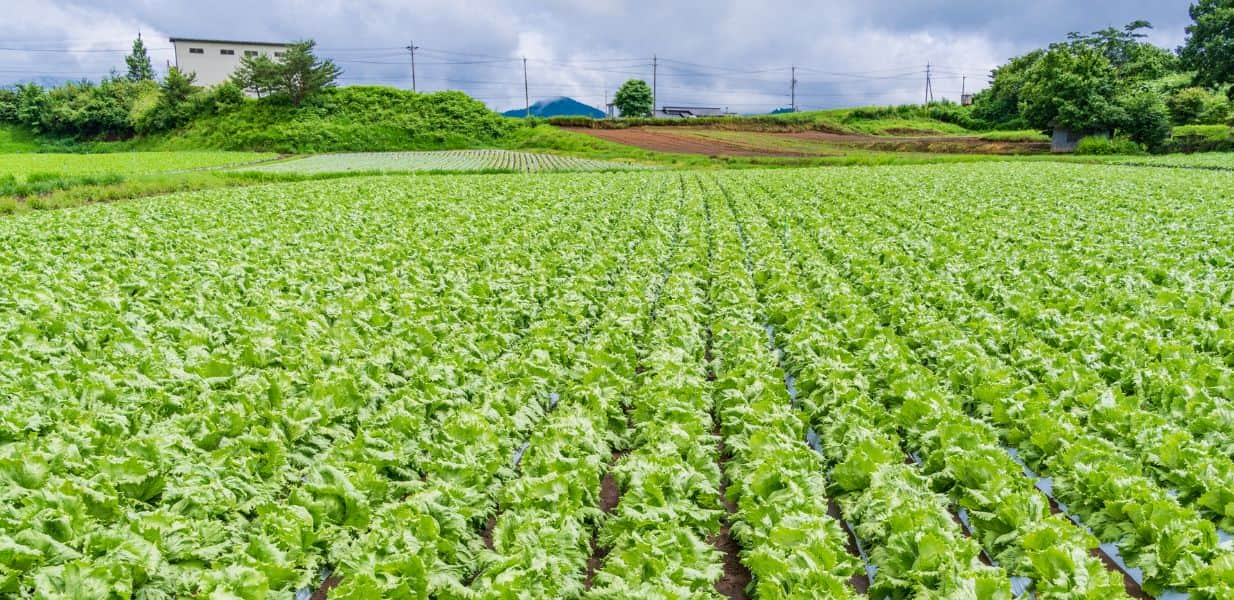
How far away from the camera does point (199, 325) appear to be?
856 cm

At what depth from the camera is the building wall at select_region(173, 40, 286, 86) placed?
81.9 meters

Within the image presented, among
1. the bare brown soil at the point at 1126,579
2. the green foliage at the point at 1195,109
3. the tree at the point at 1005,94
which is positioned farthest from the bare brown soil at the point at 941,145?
the bare brown soil at the point at 1126,579

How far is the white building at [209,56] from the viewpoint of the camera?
81875mm

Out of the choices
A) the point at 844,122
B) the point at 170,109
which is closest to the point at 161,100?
the point at 170,109

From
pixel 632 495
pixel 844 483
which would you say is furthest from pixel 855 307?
pixel 632 495

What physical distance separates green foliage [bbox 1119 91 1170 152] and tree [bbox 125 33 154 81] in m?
116

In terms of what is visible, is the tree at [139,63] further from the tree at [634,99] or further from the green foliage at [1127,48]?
the green foliage at [1127,48]


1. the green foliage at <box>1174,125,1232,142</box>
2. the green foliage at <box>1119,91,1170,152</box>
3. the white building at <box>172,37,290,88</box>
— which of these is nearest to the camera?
the green foliage at <box>1119,91,1170,152</box>

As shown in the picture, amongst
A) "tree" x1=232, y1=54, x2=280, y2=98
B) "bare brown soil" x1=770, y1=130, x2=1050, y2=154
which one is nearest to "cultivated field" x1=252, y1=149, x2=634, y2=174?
"tree" x1=232, y1=54, x2=280, y2=98

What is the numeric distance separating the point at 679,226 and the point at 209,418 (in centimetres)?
1399

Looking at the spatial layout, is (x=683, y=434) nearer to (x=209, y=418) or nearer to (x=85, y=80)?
(x=209, y=418)

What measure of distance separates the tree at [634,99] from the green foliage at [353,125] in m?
22.9

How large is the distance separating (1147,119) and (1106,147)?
3.29 metres

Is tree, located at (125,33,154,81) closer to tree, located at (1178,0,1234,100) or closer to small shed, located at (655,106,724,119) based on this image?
small shed, located at (655,106,724,119)
